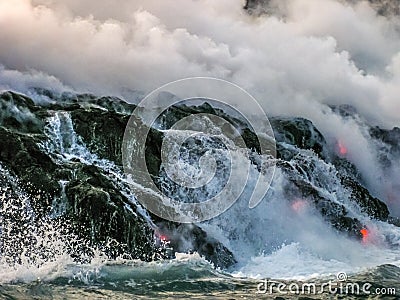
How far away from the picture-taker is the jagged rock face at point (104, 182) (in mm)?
33906

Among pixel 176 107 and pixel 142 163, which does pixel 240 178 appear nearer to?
pixel 142 163

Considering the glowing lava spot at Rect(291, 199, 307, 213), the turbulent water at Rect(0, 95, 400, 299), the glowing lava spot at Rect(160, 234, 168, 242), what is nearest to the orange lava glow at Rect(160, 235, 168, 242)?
the glowing lava spot at Rect(160, 234, 168, 242)

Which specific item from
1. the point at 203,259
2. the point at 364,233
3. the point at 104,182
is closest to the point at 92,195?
the point at 104,182

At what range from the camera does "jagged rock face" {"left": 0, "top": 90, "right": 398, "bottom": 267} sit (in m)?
33.9

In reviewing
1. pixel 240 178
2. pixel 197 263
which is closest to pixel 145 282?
pixel 197 263

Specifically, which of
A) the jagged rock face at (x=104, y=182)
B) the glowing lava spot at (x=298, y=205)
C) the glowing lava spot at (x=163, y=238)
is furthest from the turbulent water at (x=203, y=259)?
the glowing lava spot at (x=163, y=238)

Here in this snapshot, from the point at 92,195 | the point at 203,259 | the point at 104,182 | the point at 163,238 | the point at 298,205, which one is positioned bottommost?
the point at 203,259

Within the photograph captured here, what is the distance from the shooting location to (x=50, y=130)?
137 ft

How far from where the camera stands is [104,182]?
36.4m

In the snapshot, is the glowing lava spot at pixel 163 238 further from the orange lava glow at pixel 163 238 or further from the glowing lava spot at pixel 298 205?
the glowing lava spot at pixel 298 205

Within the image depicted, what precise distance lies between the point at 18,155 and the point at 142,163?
9.27m

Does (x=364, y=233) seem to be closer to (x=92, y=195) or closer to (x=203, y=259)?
(x=203, y=259)

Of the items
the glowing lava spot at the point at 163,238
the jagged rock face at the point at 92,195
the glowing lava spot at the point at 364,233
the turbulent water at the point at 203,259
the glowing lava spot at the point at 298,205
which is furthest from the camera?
the glowing lava spot at the point at 364,233

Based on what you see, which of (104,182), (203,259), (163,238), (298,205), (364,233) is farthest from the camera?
(364,233)
